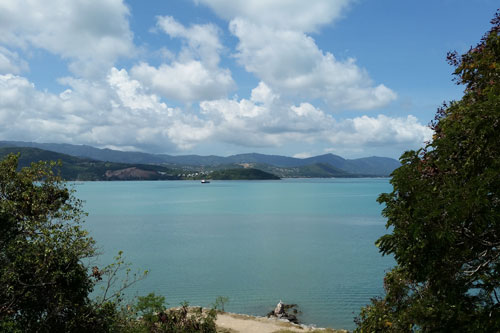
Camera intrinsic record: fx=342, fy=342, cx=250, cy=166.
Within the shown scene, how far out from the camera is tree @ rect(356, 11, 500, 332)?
29.3 feet

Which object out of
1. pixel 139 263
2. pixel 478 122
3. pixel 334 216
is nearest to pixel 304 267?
pixel 139 263

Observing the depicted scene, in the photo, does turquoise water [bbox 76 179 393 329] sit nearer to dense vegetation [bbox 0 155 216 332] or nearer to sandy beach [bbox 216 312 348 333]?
sandy beach [bbox 216 312 348 333]

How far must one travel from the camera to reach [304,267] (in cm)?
5241

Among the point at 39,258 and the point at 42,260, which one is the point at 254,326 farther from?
the point at 39,258

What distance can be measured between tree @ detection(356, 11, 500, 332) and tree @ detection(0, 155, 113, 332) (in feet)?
40.8

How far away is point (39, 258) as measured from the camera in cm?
1356

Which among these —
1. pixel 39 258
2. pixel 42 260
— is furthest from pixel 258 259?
pixel 39 258

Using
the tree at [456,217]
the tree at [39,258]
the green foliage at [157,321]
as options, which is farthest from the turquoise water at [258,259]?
the tree at [39,258]

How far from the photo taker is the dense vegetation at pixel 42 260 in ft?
43.2

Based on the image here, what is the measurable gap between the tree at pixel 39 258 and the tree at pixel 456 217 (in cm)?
1243

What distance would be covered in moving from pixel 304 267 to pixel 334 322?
20.2m

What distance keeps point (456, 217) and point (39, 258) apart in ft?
48.0

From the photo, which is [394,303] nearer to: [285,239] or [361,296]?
[361,296]

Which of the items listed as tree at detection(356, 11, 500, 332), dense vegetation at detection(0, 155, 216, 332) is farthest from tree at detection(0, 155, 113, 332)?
tree at detection(356, 11, 500, 332)
